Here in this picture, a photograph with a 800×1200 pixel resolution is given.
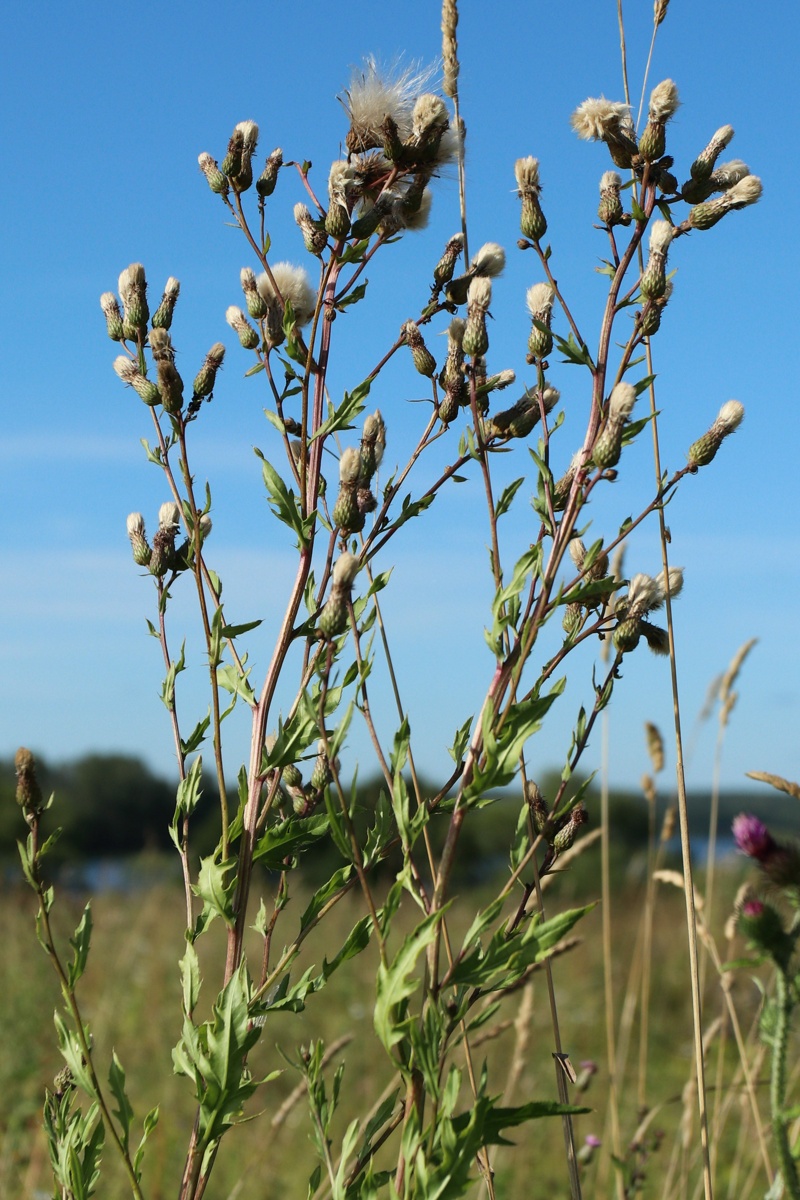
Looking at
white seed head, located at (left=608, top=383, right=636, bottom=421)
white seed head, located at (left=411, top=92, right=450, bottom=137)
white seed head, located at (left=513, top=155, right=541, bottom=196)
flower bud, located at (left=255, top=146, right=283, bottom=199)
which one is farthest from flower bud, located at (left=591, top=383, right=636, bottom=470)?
flower bud, located at (left=255, top=146, right=283, bottom=199)

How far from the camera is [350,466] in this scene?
1323 millimetres

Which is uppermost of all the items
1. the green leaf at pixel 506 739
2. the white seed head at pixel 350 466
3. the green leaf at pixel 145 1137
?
the white seed head at pixel 350 466

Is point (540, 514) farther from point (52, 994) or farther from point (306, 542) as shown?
point (52, 994)

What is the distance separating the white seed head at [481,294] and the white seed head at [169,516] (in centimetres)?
52

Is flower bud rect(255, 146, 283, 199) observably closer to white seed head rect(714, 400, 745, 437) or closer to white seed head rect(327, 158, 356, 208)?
white seed head rect(327, 158, 356, 208)

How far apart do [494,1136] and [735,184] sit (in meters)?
1.23

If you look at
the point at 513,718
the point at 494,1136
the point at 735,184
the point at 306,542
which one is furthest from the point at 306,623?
the point at 735,184

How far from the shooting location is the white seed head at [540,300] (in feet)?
4.74

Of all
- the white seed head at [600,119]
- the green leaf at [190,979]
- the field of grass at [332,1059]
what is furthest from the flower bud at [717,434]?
the field of grass at [332,1059]

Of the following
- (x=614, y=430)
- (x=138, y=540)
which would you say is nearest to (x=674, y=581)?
(x=614, y=430)

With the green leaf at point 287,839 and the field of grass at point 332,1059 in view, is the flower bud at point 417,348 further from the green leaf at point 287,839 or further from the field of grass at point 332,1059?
the field of grass at point 332,1059

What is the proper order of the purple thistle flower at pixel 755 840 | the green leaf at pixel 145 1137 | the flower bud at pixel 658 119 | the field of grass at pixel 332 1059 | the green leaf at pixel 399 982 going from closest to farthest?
1. the green leaf at pixel 399 982
2. the purple thistle flower at pixel 755 840
3. the green leaf at pixel 145 1137
4. the flower bud at pixel 658 119
5. the field of grass at pixel 332 1059

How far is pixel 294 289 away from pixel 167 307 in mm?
209

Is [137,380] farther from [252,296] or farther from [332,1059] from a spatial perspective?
[332,1059]
